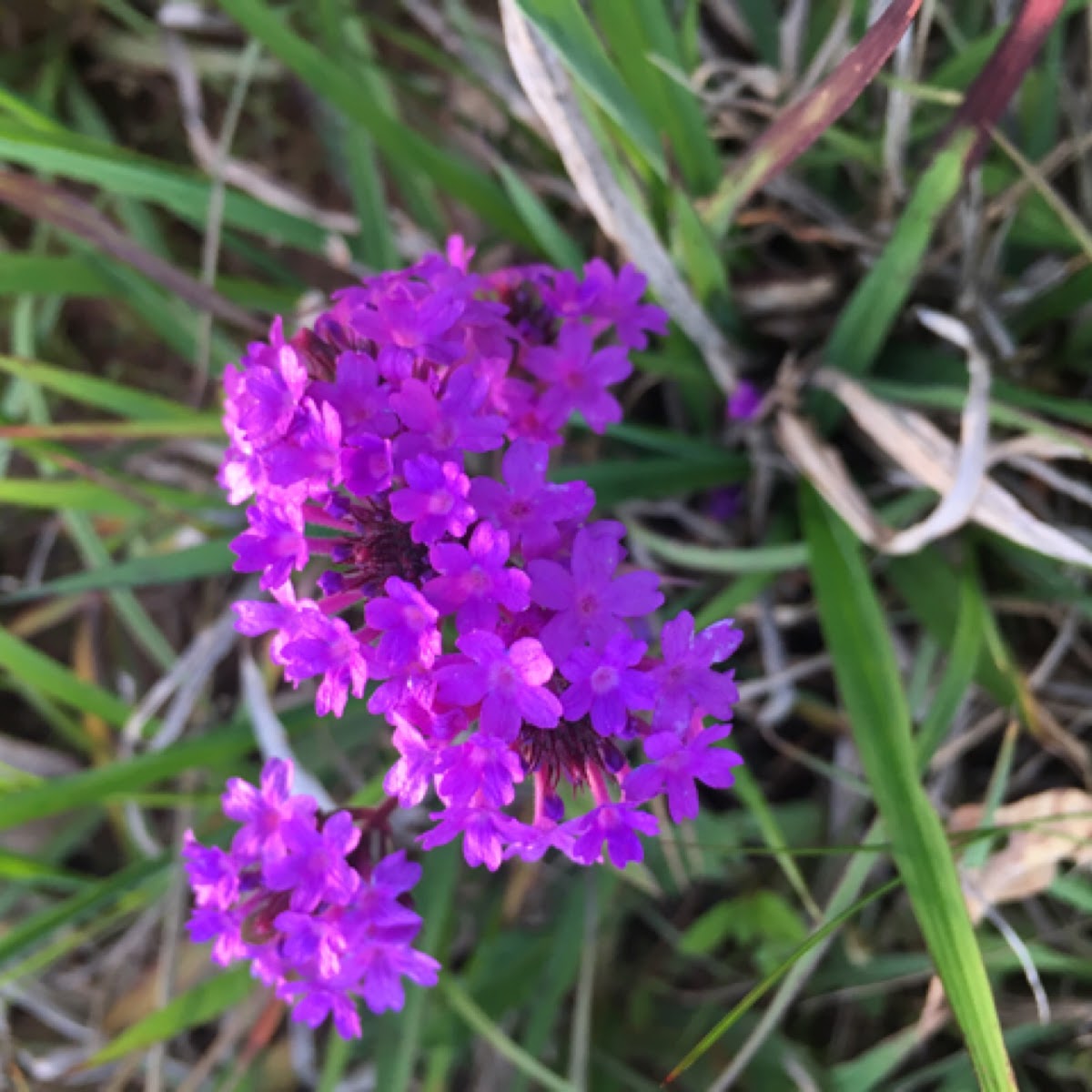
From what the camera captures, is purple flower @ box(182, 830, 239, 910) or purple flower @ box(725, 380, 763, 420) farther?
purple flower @ box(725, 380, 763, 420)

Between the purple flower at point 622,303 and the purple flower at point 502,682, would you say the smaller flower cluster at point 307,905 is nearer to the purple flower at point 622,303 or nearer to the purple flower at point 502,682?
the purple flower at point 502,682

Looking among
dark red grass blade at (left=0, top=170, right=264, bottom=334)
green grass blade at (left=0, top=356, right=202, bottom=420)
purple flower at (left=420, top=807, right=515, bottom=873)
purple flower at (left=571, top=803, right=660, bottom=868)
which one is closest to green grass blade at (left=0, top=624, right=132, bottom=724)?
green grass blade at (left=0, top=356, right=202, bottom=420)

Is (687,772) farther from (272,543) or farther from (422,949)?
(422,949)

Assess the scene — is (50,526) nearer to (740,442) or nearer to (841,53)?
(740,442)

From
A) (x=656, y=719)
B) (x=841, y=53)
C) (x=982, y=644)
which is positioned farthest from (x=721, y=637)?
(x=841, y=53)

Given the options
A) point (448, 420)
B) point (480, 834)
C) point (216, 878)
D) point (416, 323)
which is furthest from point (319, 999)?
point (416, 323)

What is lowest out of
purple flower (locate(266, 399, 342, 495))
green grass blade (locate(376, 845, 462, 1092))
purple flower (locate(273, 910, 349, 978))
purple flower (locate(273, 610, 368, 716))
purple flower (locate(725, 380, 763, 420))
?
green grass blade (locate(376, 845, 462, 1092))

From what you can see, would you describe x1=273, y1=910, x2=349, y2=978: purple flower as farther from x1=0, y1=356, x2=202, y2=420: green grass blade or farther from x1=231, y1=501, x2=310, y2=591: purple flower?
x1=0, y1=356, x2=202, y2=420: green grass blade
